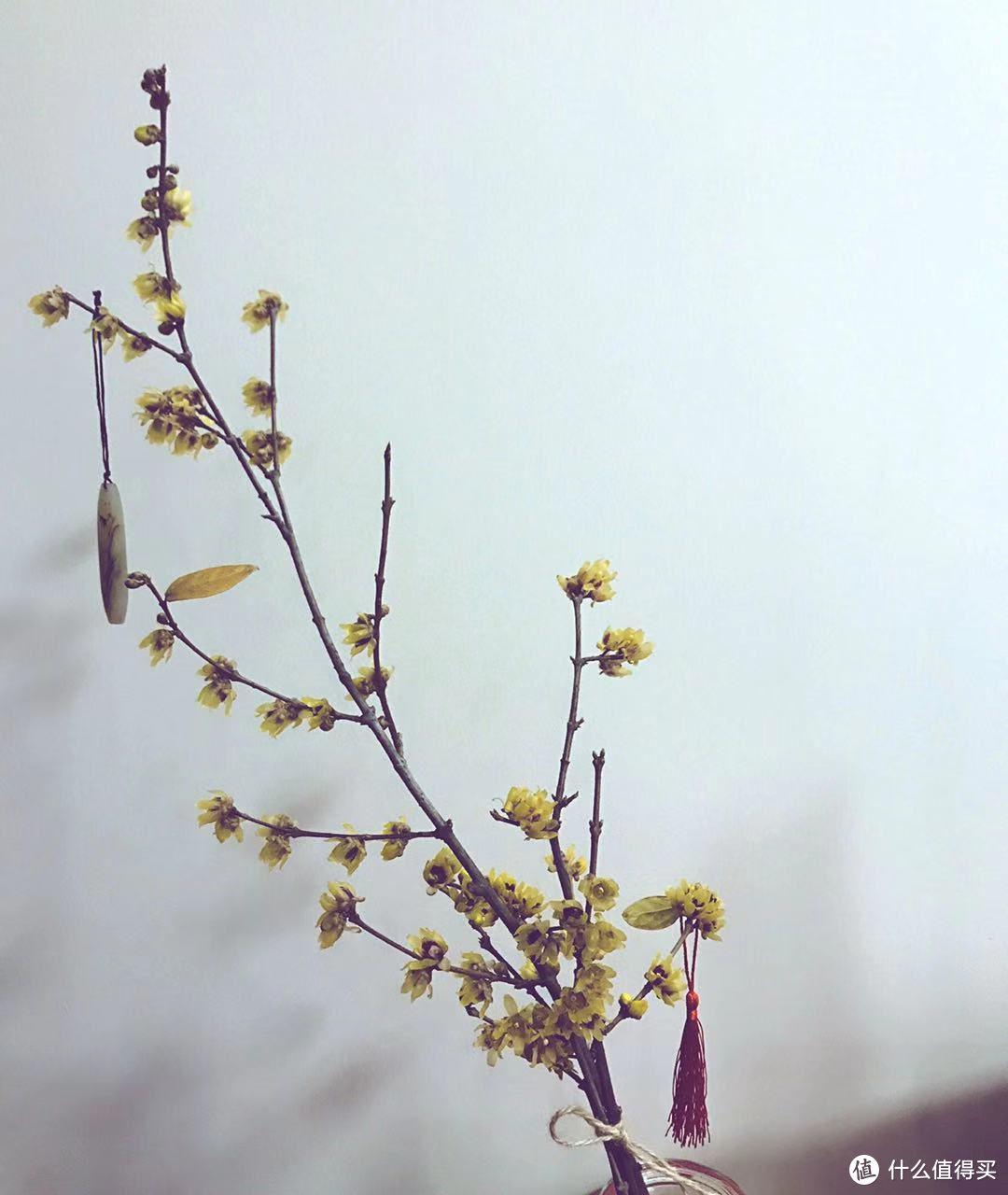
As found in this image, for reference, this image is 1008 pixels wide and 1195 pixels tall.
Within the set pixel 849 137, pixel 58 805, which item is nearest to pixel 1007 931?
pixel 849 137

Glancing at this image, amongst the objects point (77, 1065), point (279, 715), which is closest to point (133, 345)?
point (279, 715)

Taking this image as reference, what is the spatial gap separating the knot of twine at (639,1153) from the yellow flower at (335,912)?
19 centimetres

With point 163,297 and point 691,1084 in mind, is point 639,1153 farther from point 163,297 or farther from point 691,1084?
point 163,297

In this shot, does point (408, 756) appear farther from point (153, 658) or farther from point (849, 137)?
point (849, 137)

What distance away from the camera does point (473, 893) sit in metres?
0.65

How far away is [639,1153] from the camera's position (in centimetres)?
67

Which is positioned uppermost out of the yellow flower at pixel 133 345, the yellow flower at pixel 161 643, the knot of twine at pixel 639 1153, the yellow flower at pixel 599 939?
the yellow flower at pixel 133 345

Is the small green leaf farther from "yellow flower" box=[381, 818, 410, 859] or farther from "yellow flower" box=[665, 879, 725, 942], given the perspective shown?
"yellow flower" box=[381, 818, 410, 859]

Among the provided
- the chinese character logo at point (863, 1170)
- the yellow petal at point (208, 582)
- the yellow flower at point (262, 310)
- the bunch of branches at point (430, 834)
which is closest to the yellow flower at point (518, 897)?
the bunch of branches at point (430, 834)

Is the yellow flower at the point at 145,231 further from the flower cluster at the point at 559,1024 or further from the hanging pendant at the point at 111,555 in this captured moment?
the flower cluster at the point at 559,1024

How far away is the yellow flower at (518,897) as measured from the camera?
2.13 feet

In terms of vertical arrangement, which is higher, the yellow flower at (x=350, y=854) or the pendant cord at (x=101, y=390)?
the pendant cord at (x=101, y=390)

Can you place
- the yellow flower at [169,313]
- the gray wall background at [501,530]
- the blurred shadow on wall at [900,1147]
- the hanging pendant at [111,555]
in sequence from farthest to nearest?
1. the blurred shadow on wall at [900,1147]
2. the gray wall background at [501,530]
3. the hanging pendant at [111,555]
4. the yellow flower at [169,313]

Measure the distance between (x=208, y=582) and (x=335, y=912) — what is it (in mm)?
227
